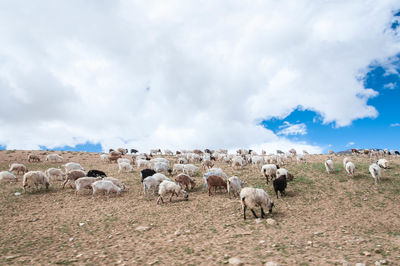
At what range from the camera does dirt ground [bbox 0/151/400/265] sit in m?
7.68

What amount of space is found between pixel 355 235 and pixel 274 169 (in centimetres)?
998

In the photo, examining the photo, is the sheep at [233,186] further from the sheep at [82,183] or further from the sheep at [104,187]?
the sheep at [82,183]

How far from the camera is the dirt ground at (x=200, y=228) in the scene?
7.68m

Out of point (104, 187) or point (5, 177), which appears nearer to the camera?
point (104, 187)

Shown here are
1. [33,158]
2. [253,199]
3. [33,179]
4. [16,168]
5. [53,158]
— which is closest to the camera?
[253,199]

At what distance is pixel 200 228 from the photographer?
10.5 metres

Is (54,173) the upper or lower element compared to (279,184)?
upper

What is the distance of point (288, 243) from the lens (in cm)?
856

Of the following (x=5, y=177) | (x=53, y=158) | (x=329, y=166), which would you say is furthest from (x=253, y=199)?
(x=53, y=158)

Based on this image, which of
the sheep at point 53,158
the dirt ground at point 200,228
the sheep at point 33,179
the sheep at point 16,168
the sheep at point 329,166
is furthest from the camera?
the sheep at point 53,158

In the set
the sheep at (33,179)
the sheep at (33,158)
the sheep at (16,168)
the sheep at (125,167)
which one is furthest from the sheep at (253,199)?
the sheep at (33,158)

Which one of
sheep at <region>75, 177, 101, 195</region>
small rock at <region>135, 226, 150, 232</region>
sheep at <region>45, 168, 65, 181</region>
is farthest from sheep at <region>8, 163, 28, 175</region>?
small rock at <region>135, 226, 150, 232</region>

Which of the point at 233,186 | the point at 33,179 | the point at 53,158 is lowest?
the point at 233,186

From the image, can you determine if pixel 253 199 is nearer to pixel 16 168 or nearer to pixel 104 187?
pixel 104 187
